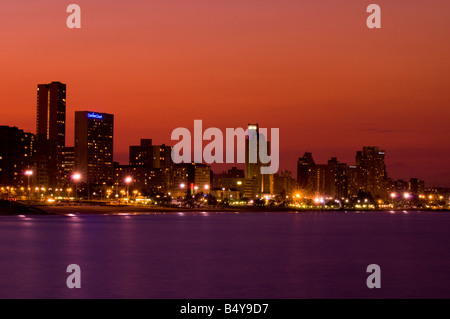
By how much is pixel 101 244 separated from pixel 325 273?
114 ft

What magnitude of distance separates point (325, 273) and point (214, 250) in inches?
915

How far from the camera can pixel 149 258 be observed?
6328 centimetres

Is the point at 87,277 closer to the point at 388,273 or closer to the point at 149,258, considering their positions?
the point at 149,258

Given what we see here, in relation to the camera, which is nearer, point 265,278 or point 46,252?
point 265,278

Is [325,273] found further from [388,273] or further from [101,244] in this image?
[101,244]

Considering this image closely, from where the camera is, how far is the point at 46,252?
6919cm
